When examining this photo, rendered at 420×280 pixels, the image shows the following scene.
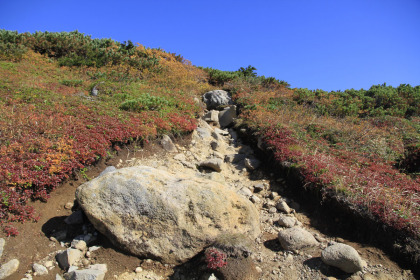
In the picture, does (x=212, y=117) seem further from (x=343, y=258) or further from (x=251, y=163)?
(x=343, y=258)

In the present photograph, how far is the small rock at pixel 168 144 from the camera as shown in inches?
429

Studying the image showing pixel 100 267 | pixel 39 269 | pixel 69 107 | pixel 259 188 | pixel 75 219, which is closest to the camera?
pixel 39 269

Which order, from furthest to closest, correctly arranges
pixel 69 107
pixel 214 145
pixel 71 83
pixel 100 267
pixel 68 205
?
pixel 71 83 → pixel 214 145 → pixel 69 107 → pixel 68 205 → pixel 100 267

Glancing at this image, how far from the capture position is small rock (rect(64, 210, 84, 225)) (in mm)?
6664

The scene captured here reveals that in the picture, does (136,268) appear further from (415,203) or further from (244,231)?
(415,203)

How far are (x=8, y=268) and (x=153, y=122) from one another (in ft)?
23.4

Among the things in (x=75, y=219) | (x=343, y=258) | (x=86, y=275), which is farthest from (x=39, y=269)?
(x=343, y=258)

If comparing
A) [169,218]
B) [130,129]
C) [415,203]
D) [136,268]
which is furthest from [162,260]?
[415,203]

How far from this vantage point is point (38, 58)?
18.4 m

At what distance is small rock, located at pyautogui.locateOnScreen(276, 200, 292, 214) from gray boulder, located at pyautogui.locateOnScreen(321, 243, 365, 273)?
7.98ft

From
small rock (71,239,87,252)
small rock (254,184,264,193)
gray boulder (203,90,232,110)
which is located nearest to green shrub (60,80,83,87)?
gray boulder (203,90,232,110)

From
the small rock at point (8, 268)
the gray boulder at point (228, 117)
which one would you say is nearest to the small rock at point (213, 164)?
the gray boulder at point (228, 117)

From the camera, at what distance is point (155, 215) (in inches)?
231

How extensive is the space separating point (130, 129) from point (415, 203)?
9.49 m
